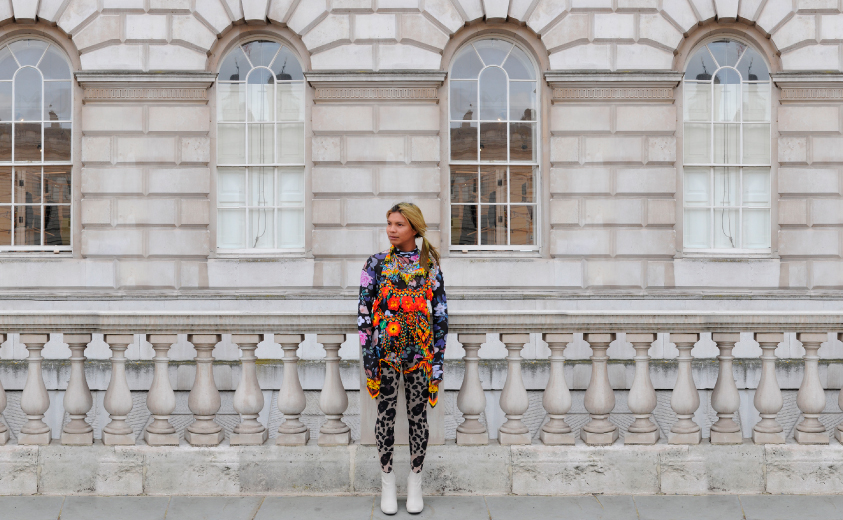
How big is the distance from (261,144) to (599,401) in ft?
26.5

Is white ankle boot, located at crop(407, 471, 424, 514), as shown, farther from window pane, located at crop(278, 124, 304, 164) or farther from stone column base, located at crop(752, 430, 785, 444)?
window pane, located at crop(278, 124, 304, 164)

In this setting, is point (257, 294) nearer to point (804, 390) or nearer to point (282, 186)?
point (282, 186)

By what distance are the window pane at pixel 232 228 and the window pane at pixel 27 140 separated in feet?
10.1

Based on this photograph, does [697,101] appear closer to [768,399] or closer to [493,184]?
[493,184]

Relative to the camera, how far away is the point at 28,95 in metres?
11.3

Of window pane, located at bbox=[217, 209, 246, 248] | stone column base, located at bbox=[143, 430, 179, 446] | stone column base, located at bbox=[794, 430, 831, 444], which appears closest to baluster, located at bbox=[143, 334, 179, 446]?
stone column base, located at bbox=[143, 430, 179, 446]

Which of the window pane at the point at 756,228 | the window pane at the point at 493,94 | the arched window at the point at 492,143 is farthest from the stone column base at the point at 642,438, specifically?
the window pane at the point at 756,228

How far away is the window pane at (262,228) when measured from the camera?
11.3 metres

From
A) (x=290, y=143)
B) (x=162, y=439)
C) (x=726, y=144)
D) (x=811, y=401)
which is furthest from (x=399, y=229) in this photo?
(x=726, y=144)

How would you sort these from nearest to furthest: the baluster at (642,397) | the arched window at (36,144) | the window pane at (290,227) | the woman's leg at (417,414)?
the woman's leg at (417,414), the baluster at (642,397), the arched window at (36,144), the window pane at (290,227)

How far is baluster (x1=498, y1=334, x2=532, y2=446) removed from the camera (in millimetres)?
→ 4688

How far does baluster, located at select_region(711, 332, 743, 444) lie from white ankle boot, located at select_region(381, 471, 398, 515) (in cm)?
213

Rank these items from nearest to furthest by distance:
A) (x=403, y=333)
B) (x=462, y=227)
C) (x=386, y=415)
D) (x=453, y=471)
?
(x=403, y=333) → (x=386, y=415) → (x=453, y=471) → (x=462, y=227)

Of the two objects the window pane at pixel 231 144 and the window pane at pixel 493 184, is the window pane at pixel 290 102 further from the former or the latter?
the window pane at pixel 493 184
